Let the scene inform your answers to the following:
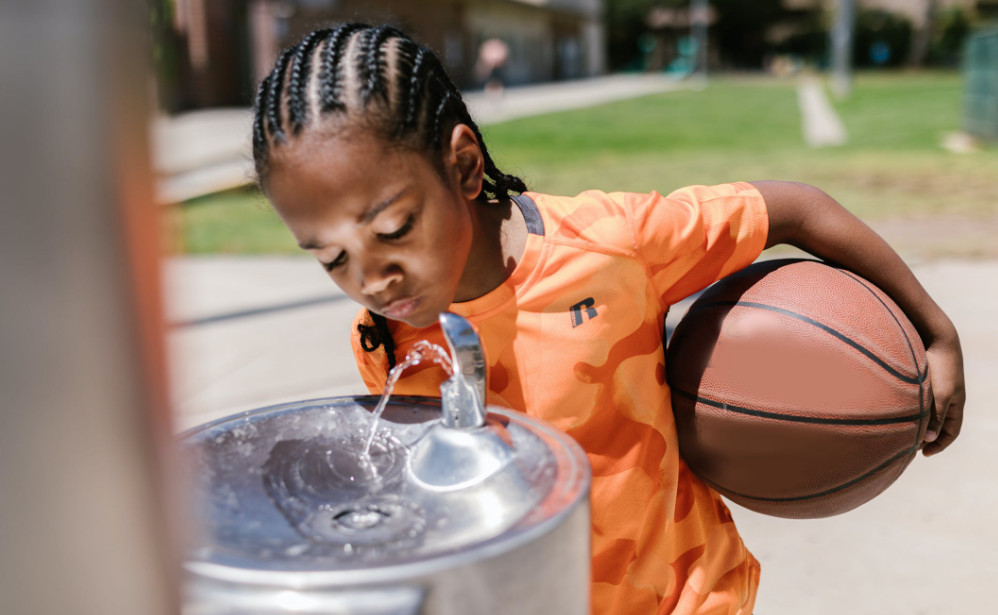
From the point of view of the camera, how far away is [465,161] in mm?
1609

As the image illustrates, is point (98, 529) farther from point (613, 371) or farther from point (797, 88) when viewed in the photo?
point (797, 88)

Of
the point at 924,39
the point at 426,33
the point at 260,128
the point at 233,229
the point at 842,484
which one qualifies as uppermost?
the point at 260,128

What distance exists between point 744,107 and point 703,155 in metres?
13.1

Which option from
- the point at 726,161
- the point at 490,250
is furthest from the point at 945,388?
the point at 726,161

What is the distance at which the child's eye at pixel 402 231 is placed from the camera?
1.34 meters

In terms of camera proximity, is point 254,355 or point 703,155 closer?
point 254,355

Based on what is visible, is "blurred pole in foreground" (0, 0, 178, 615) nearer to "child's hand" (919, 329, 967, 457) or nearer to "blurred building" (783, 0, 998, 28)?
"child's hand" (919, 329, 967, 457)

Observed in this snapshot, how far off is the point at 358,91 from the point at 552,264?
473 mm

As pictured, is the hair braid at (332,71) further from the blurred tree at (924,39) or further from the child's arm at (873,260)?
the blurred tree at (924,39)

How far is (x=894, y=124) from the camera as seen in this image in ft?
63.9

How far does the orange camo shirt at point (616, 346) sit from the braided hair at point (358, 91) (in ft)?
0.98

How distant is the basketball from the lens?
1.82 metres

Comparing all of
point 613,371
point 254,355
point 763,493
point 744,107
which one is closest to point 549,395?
point 613,371

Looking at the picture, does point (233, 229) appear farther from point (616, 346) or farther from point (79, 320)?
point (79, 320)
